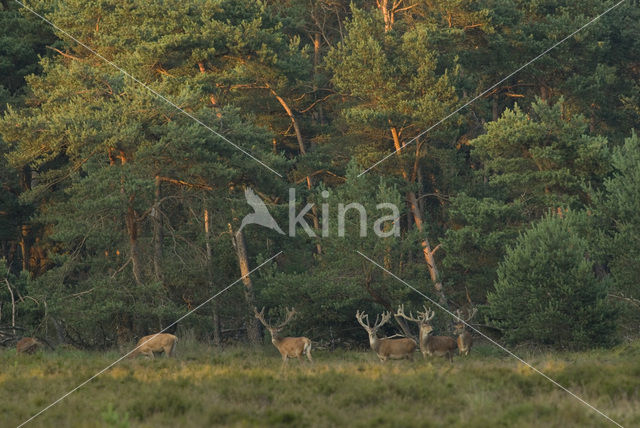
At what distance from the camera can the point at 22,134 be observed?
79.7 feet

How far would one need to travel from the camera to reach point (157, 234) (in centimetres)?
2503

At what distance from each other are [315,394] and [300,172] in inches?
784

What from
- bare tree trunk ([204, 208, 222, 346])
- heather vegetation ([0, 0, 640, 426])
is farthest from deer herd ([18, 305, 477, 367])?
bare tree trunk ([204, 208, 222, 346])

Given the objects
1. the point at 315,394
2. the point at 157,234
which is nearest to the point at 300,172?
the point at 157,234

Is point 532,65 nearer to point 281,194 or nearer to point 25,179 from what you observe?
point 281,194

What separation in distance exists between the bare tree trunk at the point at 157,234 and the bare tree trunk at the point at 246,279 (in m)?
Result: 2.43

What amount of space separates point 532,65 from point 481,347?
13.9m

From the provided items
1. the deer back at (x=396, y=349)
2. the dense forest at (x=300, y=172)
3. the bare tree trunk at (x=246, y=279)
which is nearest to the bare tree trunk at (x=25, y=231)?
the dense forest at (x=300, y=172)

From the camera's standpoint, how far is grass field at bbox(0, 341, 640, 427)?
456 inches

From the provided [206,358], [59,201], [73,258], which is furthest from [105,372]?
[59,201]

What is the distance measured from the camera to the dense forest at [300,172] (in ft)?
77.5

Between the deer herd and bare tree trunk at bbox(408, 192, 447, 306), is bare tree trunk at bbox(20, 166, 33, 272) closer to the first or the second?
the deer herd

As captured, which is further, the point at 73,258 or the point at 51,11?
the point at 51,11

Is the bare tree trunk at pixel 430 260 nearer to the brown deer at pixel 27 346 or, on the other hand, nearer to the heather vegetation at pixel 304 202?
the heather vegetation at pixel 304 202
